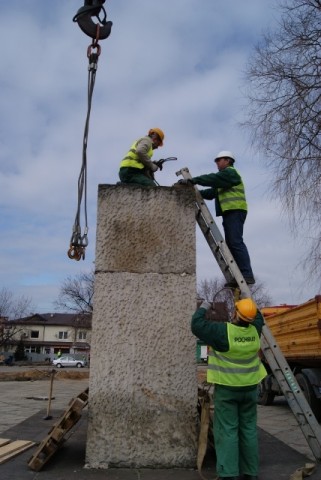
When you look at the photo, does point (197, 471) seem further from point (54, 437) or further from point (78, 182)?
point (78, 182)

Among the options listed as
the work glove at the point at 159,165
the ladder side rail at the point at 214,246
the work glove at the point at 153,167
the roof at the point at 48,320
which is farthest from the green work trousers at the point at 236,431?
the roof at the point at 48,320

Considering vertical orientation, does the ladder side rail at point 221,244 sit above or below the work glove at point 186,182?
below

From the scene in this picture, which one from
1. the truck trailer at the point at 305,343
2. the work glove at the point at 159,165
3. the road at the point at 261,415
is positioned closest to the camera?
the work glove at the point at 159,165

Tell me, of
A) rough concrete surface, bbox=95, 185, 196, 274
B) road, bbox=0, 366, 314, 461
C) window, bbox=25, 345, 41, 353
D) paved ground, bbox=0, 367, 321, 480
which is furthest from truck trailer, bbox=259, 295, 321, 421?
window, bbox=25, 345, 41, 353

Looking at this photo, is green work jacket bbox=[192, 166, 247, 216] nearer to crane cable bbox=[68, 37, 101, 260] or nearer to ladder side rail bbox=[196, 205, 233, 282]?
ladder side rail bbox=[196, 205, 233, 282]

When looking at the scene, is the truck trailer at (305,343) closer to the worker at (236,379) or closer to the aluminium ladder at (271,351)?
the aluminium ladder at (271,351)

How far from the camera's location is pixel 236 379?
449 centimetres

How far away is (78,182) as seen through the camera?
5.48 meters

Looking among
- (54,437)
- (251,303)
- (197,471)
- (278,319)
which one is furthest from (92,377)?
(278,319)

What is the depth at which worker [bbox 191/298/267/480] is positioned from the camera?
176 inches

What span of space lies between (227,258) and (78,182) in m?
1.89

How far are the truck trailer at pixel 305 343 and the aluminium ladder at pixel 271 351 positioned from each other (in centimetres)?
238

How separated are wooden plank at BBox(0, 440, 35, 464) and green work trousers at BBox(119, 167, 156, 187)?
3310 millimetres

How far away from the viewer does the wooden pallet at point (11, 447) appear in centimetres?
509
